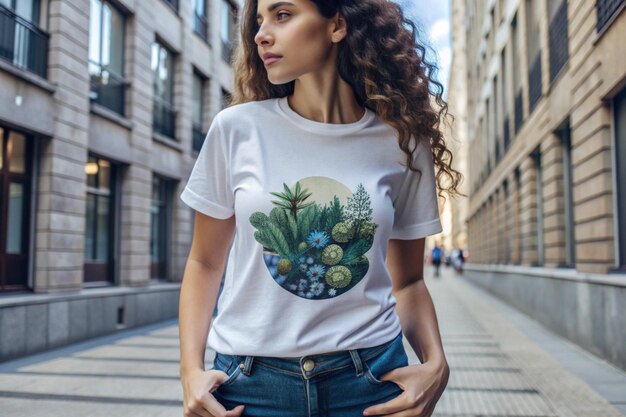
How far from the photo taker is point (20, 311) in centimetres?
919

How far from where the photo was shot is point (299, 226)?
1.58 m

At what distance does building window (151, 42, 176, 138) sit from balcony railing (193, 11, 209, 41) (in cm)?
181

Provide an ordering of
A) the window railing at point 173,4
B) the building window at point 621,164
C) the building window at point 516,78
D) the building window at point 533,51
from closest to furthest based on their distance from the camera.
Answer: the building window at point 621,164
the building window at point 533,51
the window railing at point 173,4
the building window at point 516,78

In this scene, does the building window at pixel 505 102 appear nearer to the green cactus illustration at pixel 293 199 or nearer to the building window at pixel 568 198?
the building window at pixel 568 198

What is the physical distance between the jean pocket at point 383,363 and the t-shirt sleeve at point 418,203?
0.31 meters

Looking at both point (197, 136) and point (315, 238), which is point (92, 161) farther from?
point (315, 238)

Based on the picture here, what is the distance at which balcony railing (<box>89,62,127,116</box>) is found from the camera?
12562mm

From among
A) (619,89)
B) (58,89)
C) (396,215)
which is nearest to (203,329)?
(396,215)

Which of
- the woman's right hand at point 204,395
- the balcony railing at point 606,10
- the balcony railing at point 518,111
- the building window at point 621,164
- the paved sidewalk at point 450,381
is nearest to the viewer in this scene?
the woman's right hand at point 204,395

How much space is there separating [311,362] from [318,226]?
31 centimetres

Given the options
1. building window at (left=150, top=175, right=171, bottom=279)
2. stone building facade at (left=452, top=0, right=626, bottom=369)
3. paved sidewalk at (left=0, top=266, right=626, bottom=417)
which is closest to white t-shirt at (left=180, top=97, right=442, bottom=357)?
paved sidewalk at (left=0, top=266, right=626, bottom=417)

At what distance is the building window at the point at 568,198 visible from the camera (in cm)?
1249

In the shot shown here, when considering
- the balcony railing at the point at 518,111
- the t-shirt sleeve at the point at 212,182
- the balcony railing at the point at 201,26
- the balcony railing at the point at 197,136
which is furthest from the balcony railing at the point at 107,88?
the t-shirt sleeve at the point at 212,182

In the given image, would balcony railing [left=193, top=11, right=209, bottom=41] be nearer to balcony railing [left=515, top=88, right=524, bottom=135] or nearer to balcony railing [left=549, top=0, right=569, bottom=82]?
balcony railing [left=515, top=88, right=524, bottom=135]
